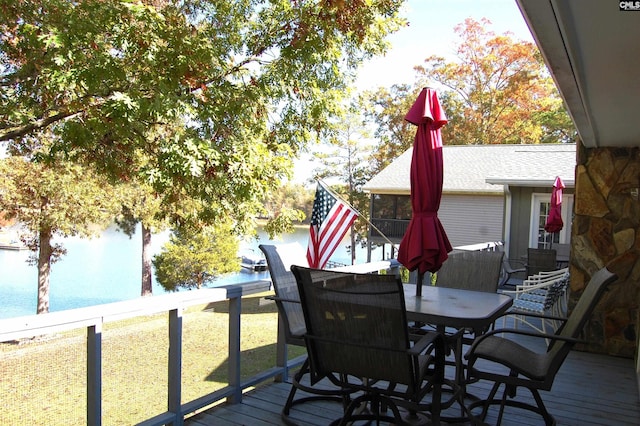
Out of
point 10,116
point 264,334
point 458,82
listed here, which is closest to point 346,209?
point 264,334

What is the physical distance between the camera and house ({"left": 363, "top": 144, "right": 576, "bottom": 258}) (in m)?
13.6

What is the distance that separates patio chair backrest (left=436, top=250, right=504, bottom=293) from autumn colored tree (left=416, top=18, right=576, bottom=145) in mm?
25665

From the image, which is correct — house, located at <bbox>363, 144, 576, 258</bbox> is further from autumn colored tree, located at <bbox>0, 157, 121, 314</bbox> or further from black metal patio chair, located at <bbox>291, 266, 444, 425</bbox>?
black metal patio chair, located at <bbox>291, 266, 444, 425</bbox>

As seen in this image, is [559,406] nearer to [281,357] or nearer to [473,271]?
[473,271]

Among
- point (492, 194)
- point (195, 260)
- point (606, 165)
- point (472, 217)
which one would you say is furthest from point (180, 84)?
point (472, 217)

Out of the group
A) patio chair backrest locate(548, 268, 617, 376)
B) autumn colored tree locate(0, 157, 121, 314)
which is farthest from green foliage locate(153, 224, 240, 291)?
patio chair backrest locate(548, 268, 617, 376)

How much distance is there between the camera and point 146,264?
20.0 m

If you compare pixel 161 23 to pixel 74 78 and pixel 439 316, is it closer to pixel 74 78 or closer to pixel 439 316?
pixel 74 78

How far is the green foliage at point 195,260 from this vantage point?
755 inches

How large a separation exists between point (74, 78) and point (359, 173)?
27.5 m

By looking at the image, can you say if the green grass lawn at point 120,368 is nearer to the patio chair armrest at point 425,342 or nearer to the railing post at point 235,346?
the railing post at point 235,346

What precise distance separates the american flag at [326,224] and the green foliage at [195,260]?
41.3ft

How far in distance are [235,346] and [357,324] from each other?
3.95 feet

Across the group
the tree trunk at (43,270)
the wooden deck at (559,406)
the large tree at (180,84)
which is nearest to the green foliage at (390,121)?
the tree trunk at (43,270)
